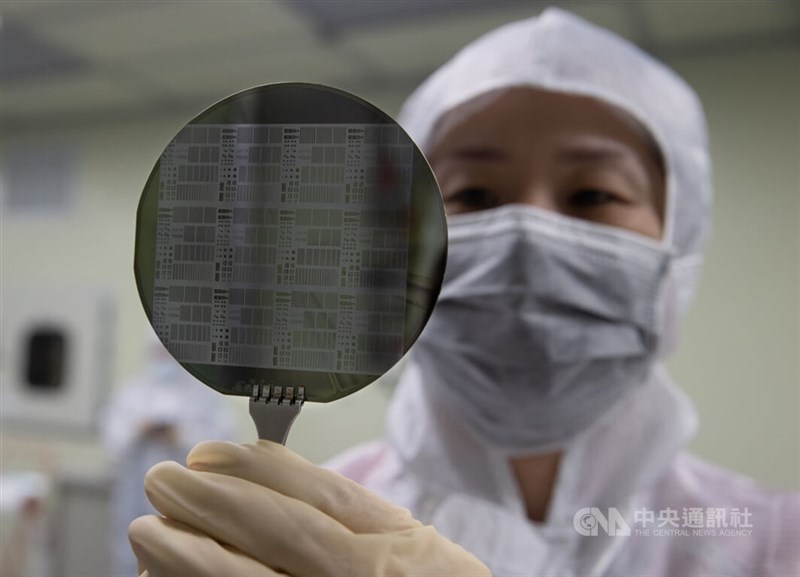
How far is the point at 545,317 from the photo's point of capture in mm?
802

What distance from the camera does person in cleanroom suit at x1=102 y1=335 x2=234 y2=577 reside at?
148 cm

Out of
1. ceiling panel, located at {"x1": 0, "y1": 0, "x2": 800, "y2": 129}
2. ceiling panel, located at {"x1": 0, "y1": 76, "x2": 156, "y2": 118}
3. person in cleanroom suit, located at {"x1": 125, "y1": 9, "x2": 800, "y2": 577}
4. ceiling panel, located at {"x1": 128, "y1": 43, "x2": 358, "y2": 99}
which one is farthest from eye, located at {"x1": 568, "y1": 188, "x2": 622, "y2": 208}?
ceiling panel, located at {"x1": 0, "y1": 76, "x2": 156, "y2": 118}

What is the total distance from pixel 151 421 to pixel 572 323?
1.09 m

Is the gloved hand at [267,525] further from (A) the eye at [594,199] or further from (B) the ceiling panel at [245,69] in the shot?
(B) the ceiling panel at [245,69]

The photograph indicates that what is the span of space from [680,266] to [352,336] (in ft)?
1.72

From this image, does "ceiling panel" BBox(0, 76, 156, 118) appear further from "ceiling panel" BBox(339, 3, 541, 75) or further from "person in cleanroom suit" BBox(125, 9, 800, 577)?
"person in cleanroom suit" BBox(125, 9, 800, 577)

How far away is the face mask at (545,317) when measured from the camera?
803mm

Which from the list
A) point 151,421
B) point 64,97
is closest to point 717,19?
point 64,97

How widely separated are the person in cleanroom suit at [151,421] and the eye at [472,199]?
0.84 metres

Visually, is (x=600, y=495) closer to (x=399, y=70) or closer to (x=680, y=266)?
(x=680, y=266)

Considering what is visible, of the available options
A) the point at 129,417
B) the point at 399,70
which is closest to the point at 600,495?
the point at 399,70

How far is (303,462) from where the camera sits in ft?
1.84

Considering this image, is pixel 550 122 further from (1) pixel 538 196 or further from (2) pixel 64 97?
(2) pixel 64 97

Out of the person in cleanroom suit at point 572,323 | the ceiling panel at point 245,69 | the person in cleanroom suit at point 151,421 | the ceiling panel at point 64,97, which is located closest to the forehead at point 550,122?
the person in cleanroom suit at point 572,323
